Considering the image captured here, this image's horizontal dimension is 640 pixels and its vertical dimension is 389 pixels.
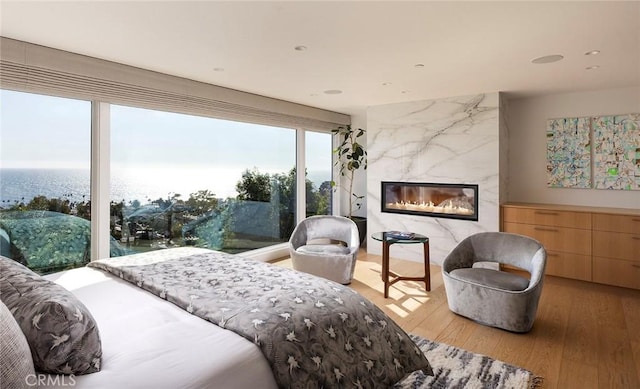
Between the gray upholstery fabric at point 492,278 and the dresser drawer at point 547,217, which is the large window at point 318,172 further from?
the gray upholstery fabric at point 492,278

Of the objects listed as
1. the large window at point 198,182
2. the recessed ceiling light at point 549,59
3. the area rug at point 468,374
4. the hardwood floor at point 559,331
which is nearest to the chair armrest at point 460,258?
the hardwood floor at point 559,331

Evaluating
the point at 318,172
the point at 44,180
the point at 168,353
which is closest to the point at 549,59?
the point at 168,353

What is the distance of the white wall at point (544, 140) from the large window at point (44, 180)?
514cm

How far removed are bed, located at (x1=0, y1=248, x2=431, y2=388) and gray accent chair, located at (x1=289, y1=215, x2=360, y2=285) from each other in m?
1.64

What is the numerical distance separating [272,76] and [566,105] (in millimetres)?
3760

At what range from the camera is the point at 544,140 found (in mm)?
4773

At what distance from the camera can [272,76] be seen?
3.73 metres

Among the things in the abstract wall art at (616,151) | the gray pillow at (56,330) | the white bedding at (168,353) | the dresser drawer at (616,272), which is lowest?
the dresser drawer at (616,272)

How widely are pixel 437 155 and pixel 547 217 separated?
4.93ft

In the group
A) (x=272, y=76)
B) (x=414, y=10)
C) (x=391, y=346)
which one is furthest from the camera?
(x=272, y=76)

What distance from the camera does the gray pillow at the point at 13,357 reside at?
1.01 meters

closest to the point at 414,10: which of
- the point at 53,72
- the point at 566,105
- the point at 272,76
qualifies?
the point at 272,76

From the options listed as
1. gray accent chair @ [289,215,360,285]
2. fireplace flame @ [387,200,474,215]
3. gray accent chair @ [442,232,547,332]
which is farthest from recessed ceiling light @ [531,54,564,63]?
gray accent chair @ [289,215,360,285]

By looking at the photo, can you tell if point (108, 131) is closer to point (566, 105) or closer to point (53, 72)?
point (53, 72)
